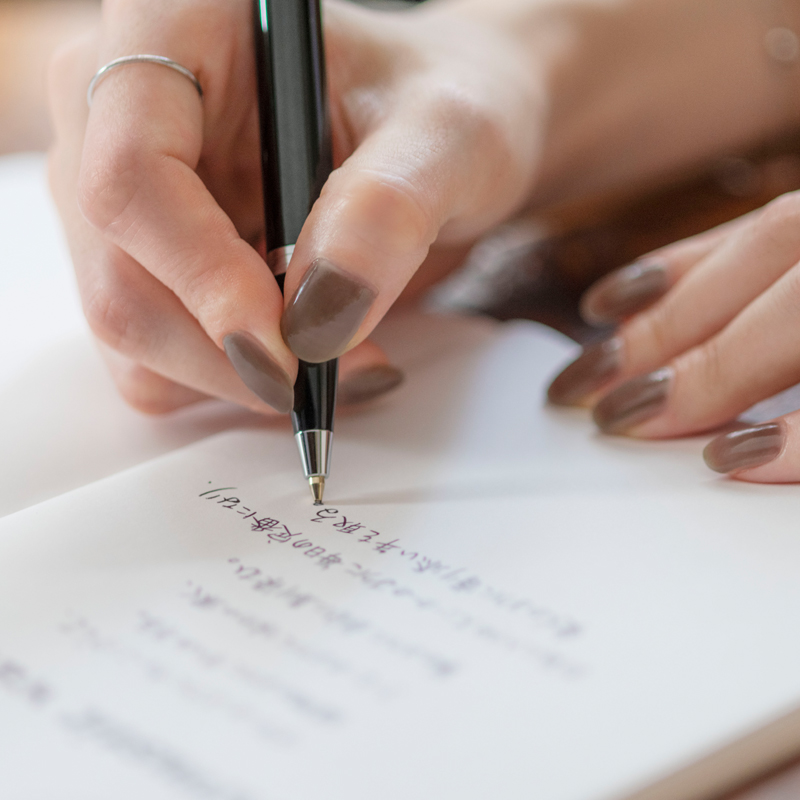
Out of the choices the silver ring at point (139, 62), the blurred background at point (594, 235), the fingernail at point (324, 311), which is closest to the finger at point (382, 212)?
the fingernail at point (324, 311)

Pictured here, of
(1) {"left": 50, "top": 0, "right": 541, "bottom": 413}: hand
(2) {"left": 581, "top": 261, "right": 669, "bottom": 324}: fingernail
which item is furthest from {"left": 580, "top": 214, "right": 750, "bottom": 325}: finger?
(1) {"left": 50, "top": 0, "right": 541, "bottom": 413}: hand

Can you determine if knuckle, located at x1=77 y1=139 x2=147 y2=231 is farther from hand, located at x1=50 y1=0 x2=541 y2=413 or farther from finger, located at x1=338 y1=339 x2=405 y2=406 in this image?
finger, located at x1=338 y1=339 x2=405 y2=406

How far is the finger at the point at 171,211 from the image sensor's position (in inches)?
14.9

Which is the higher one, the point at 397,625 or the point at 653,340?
the point at 653,340

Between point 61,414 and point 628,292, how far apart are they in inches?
15.3

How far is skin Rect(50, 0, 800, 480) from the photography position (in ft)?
1.28

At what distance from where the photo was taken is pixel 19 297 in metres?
0.67

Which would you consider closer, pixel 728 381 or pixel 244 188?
pixel 728 381

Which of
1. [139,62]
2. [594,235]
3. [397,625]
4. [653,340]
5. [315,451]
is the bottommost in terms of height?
[397,625]

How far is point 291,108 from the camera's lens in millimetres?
446

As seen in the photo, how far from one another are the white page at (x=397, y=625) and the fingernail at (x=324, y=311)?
78 millimetres

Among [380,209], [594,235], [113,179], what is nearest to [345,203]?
[380,209]

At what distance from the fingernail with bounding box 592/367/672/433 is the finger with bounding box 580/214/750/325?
0.31ft

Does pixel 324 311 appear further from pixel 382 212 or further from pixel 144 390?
pixel 144 390
